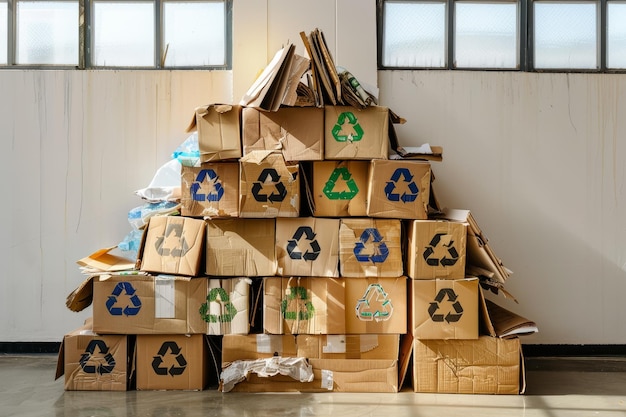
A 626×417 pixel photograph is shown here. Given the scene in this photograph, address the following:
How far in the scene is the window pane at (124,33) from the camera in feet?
13.5

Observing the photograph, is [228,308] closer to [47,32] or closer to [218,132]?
[218,132]

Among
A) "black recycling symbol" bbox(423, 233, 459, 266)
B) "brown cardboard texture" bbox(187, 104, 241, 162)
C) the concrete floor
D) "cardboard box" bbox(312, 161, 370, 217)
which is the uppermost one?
"brown cardboard texture" bbox(187, 104, 241, 162)

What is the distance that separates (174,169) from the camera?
3.78 metres

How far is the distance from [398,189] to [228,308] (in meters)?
1.14

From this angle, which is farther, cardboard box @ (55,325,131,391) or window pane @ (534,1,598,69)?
window pane @ (534,1,598,69)

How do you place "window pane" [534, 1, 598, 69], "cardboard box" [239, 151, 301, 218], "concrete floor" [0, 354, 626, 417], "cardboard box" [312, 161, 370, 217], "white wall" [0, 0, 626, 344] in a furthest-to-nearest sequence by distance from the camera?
"window pane" [534, 1, 598, 69] → "white wall" [0, 0, 626, 344] → "cardboard box" [312, 161, 370, 217] → "cardboard box" [239, 151, 301, 218] → "concrete floor" [0, 354, 626, 417]

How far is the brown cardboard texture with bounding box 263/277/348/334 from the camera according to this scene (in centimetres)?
330

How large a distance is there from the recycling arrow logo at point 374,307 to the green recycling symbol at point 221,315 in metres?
0.69

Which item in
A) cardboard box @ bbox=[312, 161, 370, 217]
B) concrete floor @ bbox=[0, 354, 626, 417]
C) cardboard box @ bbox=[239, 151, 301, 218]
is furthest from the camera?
cardboard box @ bbox=[312, 161, 370, 217]

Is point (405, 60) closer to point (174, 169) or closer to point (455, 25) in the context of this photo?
point (455, 25)

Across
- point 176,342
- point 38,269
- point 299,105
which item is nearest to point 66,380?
point 176,342

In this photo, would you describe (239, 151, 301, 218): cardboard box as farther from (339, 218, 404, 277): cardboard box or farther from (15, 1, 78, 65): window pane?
(15, 1, 78, 65): window pane

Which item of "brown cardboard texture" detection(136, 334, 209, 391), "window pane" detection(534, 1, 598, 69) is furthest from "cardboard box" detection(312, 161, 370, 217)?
"window pane" detection(534, 1, 598, 69)

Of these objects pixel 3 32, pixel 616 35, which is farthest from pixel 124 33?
pixel 616 35
